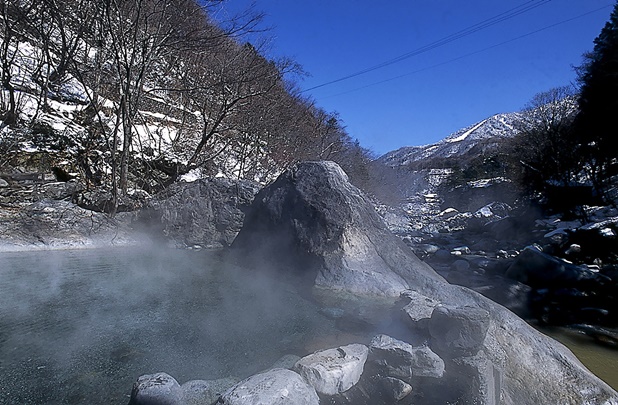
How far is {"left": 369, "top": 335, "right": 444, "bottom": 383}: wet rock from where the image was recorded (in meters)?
2.39

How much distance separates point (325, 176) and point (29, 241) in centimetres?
475

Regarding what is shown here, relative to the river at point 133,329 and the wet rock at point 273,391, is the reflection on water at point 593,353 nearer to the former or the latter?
the river at point 133,329

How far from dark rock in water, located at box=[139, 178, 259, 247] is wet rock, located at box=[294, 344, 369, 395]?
5.87 m

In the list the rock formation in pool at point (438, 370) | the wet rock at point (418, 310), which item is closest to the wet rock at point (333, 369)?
the rock formation in pool at point (438, 370)

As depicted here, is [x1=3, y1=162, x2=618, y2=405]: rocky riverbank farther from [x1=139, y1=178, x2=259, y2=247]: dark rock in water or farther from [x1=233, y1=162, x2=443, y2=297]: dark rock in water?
[x1=139, y1=178, x2=259, y2=247]: dark rock in water

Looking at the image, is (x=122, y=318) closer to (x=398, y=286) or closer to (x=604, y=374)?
(x=398, y=286)

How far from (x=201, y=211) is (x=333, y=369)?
6.43 meters

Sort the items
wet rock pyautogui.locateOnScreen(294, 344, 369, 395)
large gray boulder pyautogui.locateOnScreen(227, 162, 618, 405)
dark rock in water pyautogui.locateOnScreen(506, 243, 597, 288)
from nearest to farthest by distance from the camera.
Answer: wet rock pyautogui.locateOnScreen(294, 344, 369, 395), large gray boulder pyautogui.locateOnScreen(227, 162, 618, 405), dark rock in water pyautogui.locateOnScreen(506, 243, 597, 288)

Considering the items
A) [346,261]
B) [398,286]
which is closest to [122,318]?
[346,261]

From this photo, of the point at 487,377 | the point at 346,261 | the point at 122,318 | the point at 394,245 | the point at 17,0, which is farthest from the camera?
the point at 17,0

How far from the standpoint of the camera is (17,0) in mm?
8789

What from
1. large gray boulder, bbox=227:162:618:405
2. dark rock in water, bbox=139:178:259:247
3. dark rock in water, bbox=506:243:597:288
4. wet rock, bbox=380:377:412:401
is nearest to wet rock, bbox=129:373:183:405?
wet rock, bbox=380:377:412:401

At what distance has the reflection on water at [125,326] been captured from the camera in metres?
2.30

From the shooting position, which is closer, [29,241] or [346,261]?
[346,261]
